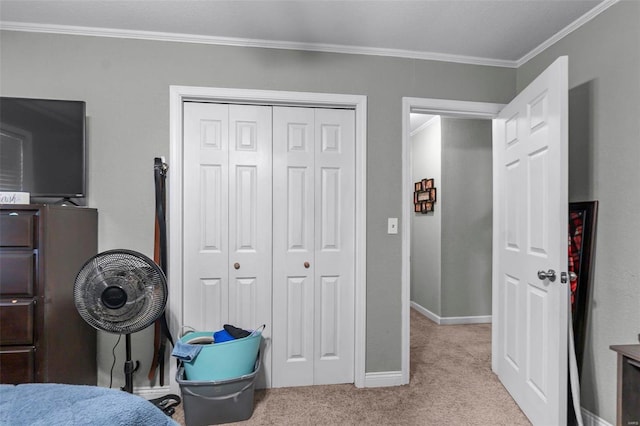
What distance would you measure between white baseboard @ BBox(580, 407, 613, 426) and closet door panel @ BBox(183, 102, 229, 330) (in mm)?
2274

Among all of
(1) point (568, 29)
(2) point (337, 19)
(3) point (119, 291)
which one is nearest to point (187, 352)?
(3) point (119, 291)

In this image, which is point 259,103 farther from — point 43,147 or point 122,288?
point 122,288

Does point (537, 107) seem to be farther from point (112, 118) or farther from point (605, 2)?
point (112, 118)

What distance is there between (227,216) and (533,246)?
76.7 inches

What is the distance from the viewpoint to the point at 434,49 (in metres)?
2.35

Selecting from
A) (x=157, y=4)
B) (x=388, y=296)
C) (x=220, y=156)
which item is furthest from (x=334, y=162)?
(x=157, y=4)

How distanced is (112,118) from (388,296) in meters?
2.27

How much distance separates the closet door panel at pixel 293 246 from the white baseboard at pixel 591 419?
166cm

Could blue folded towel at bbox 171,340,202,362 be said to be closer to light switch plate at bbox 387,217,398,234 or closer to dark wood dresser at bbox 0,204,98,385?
dark wood dresser at bbox 0,204,98,385

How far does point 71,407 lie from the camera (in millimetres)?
840

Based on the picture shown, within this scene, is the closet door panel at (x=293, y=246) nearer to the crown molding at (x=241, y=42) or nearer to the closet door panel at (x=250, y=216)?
the closet door panel at (x=250, y=216)

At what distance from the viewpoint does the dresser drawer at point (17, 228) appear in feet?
5.36

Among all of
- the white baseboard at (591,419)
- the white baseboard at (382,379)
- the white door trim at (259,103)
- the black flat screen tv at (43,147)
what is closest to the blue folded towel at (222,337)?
the white door trim at (259,103)

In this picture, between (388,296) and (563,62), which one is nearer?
(563,62)
